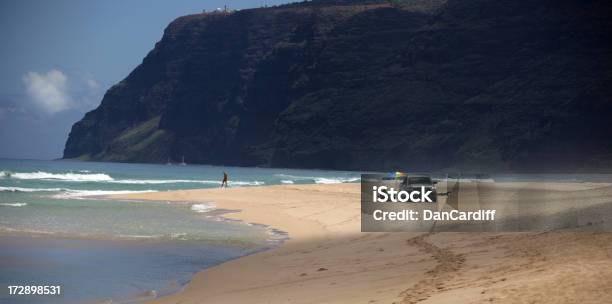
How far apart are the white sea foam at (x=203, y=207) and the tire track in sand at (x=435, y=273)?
18.4 metres

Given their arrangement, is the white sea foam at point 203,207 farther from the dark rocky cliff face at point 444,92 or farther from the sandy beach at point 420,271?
the dark rocky cliff face at point 444,92

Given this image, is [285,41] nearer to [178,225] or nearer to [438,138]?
[438,138]

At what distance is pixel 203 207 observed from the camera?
118 ft

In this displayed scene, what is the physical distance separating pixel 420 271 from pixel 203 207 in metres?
24.2

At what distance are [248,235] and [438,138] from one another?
119 m

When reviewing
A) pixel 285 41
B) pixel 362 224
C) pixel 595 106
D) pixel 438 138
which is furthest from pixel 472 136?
pixel 362 224

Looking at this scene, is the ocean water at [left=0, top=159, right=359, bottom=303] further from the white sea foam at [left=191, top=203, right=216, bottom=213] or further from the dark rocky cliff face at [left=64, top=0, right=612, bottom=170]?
the dark rocky cliff face at [left=64, top=0, right=612, bottom=170]

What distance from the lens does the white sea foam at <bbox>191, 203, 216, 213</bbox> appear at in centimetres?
3394

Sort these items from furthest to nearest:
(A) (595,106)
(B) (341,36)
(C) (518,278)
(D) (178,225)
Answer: (B) (341,36) → (A) (595,106) → (D) (178,225) → (C) (518,278)

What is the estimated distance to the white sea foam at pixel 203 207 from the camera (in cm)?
3394

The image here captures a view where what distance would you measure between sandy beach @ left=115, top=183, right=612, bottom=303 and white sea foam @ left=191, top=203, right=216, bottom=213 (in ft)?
43.7

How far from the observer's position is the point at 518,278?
10633 mm
